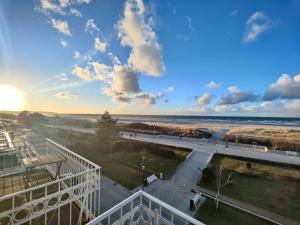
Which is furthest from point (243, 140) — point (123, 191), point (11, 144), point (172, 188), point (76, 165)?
point (11, 144)

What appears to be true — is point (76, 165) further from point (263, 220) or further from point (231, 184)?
point (231, 184)

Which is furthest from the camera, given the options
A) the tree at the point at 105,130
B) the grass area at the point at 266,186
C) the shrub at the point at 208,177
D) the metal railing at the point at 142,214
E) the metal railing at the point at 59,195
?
the tree at the point at 105,130

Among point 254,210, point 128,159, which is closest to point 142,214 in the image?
point 254,210

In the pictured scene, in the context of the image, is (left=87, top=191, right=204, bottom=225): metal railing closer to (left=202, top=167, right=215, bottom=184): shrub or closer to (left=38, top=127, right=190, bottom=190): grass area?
(left=38, top=127, right=190, bottom=190): grass area

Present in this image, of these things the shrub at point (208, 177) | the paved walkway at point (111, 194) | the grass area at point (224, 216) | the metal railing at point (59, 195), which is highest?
the metal railing at point (59, 195)

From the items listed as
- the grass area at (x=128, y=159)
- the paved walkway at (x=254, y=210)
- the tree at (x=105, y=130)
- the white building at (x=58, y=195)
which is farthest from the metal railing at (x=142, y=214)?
the tree at (x=105, y=130)

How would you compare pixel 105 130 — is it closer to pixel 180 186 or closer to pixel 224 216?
pixel 180 186

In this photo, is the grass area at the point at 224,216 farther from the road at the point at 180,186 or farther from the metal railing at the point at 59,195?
the metal railing at the point at 59,195
